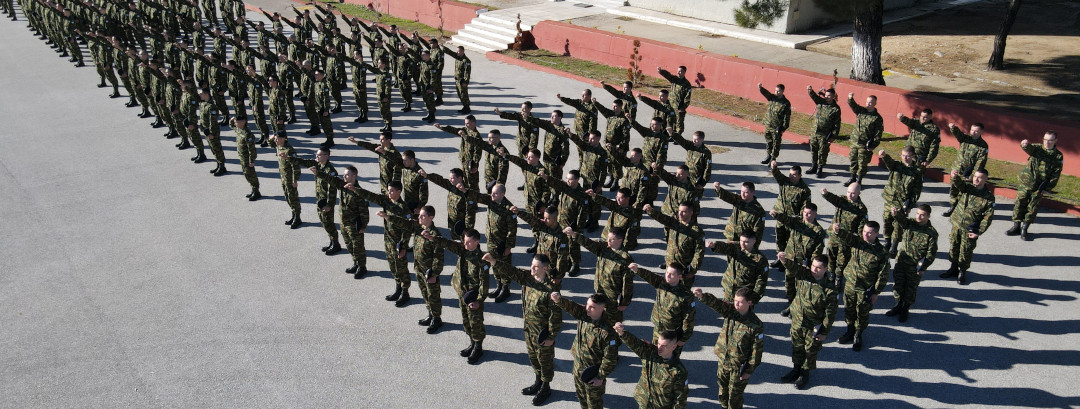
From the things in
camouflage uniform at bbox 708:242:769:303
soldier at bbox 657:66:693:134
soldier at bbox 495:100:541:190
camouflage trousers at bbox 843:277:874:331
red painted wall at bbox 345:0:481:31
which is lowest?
camouflage trousers at bbox 843:277:874:331

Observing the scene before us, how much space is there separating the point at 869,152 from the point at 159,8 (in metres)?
22.4

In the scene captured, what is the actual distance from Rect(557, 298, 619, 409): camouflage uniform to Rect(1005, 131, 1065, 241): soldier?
7.75 metres

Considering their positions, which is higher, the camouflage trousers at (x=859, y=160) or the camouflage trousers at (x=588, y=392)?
the camouflage trousers at (x=859, y=160)

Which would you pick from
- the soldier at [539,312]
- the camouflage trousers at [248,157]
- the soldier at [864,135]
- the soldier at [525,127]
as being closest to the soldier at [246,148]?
the camouflage trousers at [248,157]

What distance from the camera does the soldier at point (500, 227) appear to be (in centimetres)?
915

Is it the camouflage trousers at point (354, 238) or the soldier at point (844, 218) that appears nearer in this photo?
the soldier at point (844, 218)

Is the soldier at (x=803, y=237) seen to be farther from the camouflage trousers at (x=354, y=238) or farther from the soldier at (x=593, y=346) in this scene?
the camouflage trousers at (x=354, y=238)

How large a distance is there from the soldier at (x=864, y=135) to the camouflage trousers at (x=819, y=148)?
1.53 feet

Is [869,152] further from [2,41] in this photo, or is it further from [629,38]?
[2,41]

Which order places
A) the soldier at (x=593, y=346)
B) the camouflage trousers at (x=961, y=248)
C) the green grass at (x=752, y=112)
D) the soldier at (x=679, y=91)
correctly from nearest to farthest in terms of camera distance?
1. the soldier at (x=593, y=346)
2. the camouflage trousers at (x=961, y=248)
3. the green grass at (x=752, y=112)
4. the soldier at (x=679, y=91)

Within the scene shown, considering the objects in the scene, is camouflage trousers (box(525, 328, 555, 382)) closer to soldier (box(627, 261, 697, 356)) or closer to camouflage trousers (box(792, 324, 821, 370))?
soldier (box(627, 261, 697, 356))

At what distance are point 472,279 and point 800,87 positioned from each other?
37.3 feet

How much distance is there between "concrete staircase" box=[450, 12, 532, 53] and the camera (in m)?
23.4

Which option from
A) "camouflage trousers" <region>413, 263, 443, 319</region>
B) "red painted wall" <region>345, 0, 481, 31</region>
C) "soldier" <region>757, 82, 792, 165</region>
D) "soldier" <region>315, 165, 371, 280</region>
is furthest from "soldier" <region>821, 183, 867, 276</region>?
"red painted wall" <region>345, 0, 481, 31</region>
